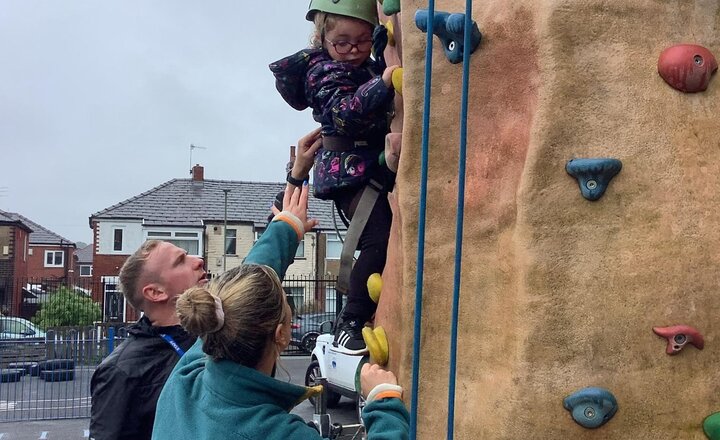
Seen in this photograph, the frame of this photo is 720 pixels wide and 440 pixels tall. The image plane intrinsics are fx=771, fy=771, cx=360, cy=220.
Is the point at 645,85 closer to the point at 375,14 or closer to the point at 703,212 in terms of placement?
the point at 703,212

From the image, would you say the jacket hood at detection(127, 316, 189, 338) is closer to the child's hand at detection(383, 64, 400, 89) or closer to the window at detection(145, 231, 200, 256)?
the child's hand at detection(383, 64, 400, 89)

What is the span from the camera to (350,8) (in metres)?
3.03

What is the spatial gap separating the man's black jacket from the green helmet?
142 centimetres

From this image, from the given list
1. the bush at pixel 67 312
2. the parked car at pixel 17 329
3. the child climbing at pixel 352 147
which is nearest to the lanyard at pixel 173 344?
the child climbing at pixel 352 147

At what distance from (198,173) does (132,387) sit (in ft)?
108

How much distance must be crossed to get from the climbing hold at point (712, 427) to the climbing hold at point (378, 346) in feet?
3.38

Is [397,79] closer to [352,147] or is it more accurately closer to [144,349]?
[352,147]

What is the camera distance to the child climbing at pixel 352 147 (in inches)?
118

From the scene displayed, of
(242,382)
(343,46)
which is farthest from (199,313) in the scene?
(343,46)

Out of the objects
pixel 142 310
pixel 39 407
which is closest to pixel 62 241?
pixel 39 407

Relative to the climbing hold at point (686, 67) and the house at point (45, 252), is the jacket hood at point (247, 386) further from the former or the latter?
the house at point (45, 252)

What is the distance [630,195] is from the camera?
2.08 metres

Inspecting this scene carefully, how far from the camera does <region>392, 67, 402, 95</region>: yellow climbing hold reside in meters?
2.66

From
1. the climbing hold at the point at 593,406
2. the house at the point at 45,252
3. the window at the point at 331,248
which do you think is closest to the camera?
the climbing hold at the point at 593,406
